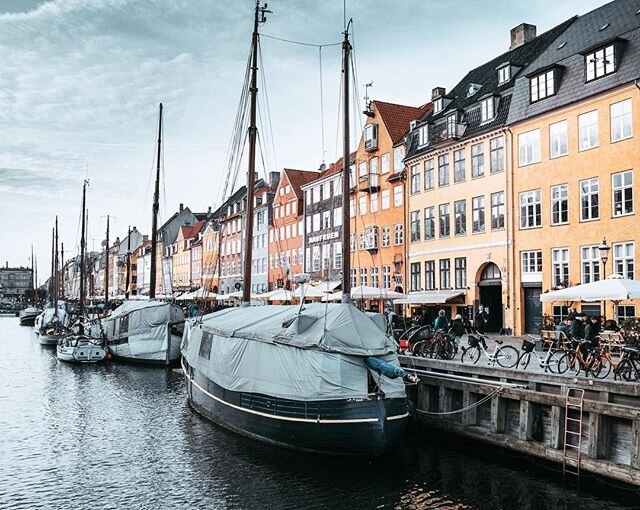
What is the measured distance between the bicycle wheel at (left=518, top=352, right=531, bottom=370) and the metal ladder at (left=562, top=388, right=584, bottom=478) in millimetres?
3569

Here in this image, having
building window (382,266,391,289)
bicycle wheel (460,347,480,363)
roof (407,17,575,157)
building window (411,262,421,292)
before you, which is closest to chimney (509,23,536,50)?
roof (407,17,575,157)

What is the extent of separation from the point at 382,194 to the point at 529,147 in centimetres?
1521

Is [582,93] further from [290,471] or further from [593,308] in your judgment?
[290,471]

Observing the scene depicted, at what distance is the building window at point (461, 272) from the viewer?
39.3 m

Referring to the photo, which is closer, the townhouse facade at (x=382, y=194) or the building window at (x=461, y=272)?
the building window at (x=461, y=272)

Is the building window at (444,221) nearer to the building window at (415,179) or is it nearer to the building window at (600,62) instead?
the building window at (415,179)

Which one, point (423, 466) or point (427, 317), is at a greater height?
point (427, 317)

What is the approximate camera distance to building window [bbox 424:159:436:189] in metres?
42.6

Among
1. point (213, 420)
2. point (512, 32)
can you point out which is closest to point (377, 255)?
point (512, 32)

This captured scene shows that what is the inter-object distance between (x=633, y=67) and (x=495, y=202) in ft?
33.7

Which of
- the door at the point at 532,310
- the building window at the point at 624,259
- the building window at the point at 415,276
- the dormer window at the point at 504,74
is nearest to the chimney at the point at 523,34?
the dormer window at the point at 504,74

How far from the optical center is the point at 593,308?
1182 inches

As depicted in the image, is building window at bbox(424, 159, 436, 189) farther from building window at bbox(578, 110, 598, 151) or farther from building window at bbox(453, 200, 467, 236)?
building window at bbox(578, 110, 598, 151)

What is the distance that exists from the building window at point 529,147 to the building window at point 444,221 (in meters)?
6.61
